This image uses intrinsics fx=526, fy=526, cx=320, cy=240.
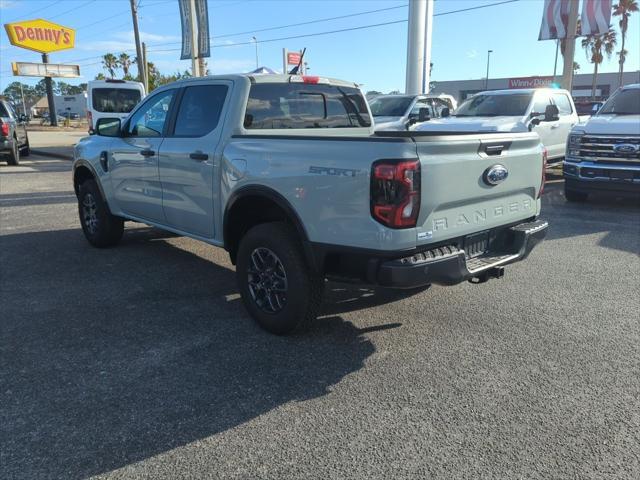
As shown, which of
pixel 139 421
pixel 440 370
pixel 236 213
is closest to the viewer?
pixel 139 421

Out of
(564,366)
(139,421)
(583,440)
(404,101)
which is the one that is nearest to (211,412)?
(139,421)

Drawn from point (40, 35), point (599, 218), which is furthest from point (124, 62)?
point (599, 218)

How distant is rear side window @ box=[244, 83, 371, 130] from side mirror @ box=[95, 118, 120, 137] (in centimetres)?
207

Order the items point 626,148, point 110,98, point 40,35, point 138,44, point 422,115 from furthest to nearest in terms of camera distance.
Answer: point 40,35 < point 138,44 < point 110,98 < point 422,115 < point 626,148

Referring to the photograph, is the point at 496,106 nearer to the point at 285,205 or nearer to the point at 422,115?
the point at 422,115

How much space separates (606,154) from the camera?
8383 millimetres

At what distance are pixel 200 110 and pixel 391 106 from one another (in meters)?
9.55

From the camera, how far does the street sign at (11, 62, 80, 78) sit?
3919 centimetres

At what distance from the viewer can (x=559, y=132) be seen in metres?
11.2

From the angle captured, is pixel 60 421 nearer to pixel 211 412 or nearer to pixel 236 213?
pixel 211 412

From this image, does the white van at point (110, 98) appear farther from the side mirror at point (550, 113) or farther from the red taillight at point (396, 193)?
the red taillight at point (396, 193)

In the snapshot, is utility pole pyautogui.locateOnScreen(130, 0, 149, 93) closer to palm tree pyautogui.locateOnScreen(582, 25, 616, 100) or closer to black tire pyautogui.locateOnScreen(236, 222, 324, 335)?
black tire pyautogui.locateOnScreen(236, 222, 324, 335)

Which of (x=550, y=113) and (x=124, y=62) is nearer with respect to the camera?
(x=550, y=113)

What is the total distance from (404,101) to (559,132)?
3.91 metres
